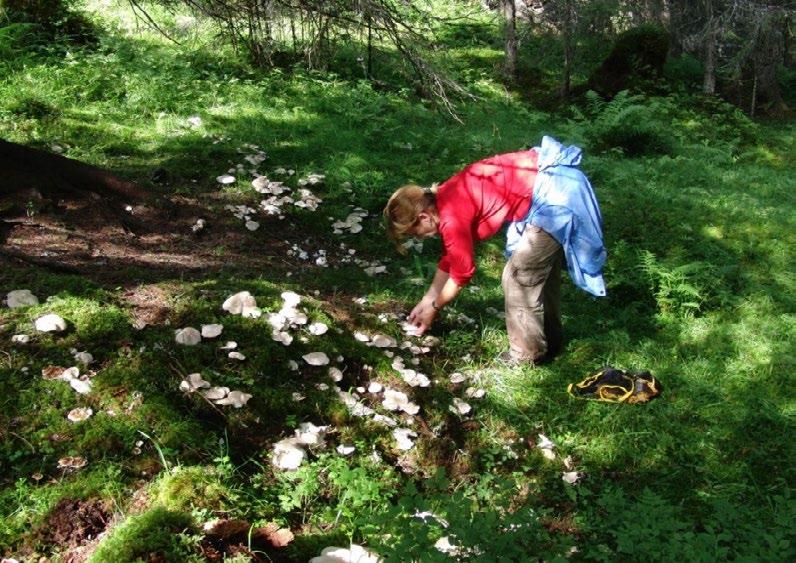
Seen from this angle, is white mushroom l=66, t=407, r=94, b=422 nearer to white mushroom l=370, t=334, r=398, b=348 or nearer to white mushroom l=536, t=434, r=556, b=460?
white mushroom l=370, t=334, r=398, b=348

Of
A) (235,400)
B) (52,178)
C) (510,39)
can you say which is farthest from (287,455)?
(510,39)

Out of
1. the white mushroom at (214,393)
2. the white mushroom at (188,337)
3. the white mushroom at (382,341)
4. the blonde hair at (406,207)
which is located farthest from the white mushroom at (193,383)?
the blonde hair at (406,207)

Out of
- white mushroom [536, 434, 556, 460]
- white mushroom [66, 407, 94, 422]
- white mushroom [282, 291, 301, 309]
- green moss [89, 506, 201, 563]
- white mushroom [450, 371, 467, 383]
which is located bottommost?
white mushroom [536, 434, 556, 460]

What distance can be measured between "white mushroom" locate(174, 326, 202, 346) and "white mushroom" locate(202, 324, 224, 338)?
49 mm

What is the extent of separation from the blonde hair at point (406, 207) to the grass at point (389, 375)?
0.80 meters

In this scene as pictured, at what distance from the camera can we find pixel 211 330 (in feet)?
13.2

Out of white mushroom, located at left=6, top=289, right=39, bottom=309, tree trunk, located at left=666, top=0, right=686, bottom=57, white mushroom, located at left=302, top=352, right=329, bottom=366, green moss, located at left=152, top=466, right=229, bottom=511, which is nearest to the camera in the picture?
green moss, located at left=152, top=466, right=229, bottom=511

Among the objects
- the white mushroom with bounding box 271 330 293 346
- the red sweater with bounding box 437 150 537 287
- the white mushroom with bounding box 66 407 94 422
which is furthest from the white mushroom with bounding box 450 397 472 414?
the white mushroom with bounding box 66 407 94 422

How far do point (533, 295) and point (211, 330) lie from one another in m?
2.46

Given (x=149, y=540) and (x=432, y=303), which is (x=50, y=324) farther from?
(x=432, y=303)

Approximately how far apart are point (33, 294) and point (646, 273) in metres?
5.40

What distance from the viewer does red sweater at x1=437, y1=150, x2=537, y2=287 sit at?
4426 millimetres

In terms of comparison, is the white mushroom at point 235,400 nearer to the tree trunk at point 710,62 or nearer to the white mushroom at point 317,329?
the white mushroom at point 317,329

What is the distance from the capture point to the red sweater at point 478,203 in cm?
443
